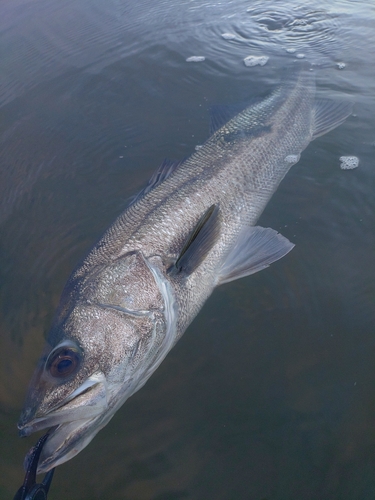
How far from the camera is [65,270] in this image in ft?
10.4

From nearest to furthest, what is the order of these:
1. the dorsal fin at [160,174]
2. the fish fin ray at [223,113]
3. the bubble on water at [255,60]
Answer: the dorsal fin at [160,174] → the fish fin ray at [223,113] → the bubble on water at [255,60]

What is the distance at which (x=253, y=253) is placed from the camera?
2953 millimetres

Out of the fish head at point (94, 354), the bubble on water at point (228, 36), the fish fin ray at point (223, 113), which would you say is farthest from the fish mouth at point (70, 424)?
the bubble on water at point (228, 36)

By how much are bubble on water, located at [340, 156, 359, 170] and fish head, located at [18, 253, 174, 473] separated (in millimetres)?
2543

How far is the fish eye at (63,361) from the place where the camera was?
192cm

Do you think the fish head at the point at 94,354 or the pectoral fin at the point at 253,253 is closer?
the fish head at the point at 94,354

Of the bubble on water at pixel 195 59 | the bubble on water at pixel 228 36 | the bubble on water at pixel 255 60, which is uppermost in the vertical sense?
the bubble on water at pixel 228 36

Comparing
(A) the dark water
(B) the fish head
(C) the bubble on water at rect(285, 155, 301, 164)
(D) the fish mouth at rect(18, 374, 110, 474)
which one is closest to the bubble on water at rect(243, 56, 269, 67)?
(A) the dark water

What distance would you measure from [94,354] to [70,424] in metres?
0.35

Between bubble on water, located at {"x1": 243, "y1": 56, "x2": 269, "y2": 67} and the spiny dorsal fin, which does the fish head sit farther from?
bubble on water, located at {"x1": 243, "y1": 56, "x2": 269, "y2": 67}

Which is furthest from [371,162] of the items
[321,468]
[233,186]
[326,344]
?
[321,468]

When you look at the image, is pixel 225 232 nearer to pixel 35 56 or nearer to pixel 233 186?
pixel 233 186

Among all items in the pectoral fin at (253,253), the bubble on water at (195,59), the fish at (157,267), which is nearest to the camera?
the fish at (157,267)

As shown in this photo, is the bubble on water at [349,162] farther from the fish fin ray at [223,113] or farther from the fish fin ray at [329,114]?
the fish fin ray at [223,113]
